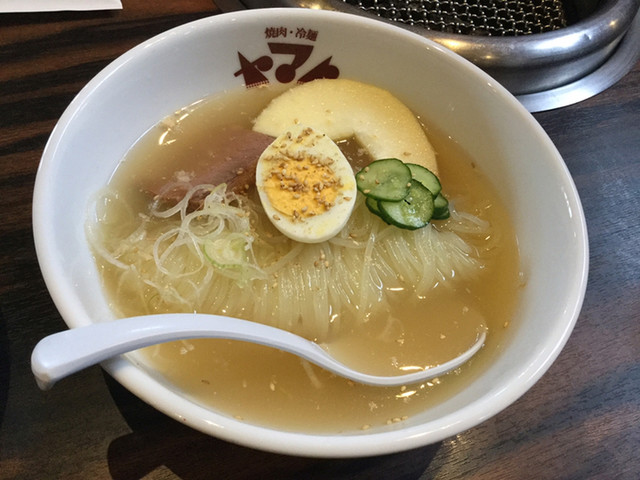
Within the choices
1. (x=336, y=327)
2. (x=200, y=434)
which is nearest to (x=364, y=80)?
(x=336, y=327)

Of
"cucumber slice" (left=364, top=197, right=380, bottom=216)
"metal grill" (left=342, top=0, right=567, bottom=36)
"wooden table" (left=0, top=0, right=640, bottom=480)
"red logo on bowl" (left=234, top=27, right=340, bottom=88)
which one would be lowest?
"wooden table" (left=0, top=0, right=640, bottom=480)

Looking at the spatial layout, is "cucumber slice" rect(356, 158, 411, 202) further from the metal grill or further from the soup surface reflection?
the metal grill

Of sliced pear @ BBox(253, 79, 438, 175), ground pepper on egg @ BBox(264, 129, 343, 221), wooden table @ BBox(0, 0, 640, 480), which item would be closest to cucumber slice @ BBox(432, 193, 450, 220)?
sliced pear @ BBox(253, 79, 438, 175)

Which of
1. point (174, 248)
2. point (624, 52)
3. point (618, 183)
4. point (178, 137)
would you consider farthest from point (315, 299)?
point (624, 52)

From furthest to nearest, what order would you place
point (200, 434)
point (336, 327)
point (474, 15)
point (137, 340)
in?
point (474, 15) → point (336, 327) → point (200, 434) → point (137, 340)

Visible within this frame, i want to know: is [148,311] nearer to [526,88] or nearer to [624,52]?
[526,88]

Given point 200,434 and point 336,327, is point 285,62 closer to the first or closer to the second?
point 336,327

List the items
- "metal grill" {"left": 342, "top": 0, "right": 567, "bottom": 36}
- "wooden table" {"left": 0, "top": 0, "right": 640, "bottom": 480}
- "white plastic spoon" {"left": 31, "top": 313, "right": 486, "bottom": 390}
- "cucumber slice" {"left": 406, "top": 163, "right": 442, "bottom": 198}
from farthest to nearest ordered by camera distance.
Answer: "metal grill" {"left": 342, "top": 0, "right": 567, "bottom": 36}, "cucumber slice" {"left": 406, "top": 163, "right": 442, "bottom": 198}, "wooden table" {"left": 0, "top": 0, "right": 640, "bottom": 480}, "white plastic spoon" {"left": 31, "top": 313, "right": 486, "bottom": 390}
